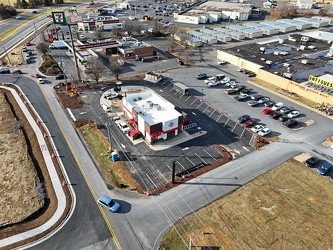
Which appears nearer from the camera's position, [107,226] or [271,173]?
[107,226]

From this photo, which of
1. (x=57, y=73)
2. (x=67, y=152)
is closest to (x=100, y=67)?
(x=57, y=73)

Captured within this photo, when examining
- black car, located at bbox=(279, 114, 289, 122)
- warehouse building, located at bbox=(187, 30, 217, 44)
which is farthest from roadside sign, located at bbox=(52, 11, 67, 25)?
warehouse building, located at bbox=(187, 30, 217, 44)

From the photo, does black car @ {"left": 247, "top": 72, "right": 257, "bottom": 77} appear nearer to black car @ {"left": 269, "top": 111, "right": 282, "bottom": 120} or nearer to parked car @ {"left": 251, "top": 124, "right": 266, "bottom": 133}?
black car @ {"left": 269, "top": 111, "right": 282, "bottom": 120}

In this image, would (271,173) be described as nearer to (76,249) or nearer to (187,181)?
(187,181)

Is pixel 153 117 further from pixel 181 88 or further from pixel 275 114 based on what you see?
pixel 275 114

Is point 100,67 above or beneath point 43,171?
above
